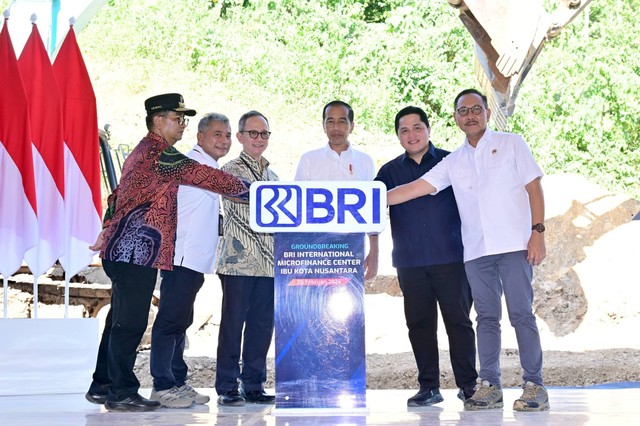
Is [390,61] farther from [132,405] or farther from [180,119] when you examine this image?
[132,405]

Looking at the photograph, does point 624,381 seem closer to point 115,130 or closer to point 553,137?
point 553,137

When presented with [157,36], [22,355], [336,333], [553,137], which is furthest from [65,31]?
[157,36]

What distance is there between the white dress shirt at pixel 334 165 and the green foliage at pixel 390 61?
1462 cm

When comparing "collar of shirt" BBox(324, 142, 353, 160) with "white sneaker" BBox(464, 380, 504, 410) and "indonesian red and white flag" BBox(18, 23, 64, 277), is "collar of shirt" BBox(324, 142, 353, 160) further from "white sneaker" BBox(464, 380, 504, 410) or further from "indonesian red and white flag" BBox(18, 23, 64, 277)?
"indonesian red and white flag" BBox(18, 23, 64, 277)

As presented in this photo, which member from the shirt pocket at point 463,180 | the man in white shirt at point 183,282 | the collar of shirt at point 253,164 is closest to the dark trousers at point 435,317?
the shirt pocket at point 463,180

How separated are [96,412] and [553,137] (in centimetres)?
1706

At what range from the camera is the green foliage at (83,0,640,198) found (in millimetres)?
21375

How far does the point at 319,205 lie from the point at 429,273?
1.12m

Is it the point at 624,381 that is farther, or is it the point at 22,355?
the point at 624,381

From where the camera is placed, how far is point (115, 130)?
2156 cm

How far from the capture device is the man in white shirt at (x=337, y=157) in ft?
21.2

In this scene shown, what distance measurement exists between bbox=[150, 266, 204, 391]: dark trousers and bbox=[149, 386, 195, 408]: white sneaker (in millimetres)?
46

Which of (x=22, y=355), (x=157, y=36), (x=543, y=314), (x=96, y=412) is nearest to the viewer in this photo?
(x=96, y=412)

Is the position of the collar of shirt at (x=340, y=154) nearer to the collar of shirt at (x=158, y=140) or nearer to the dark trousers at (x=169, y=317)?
the dark trousers at (x=169, y=317)
